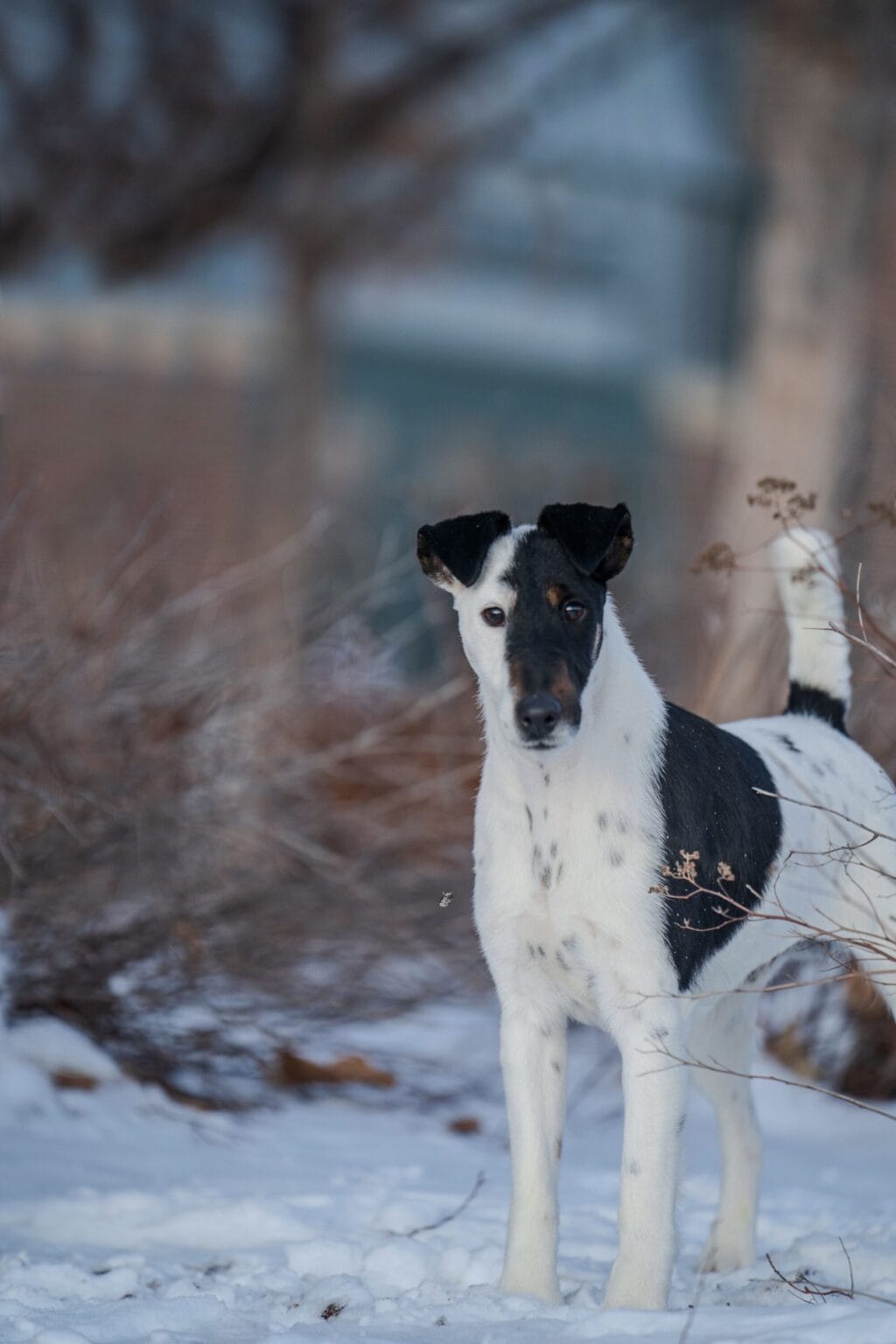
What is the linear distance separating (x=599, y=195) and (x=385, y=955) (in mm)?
11226

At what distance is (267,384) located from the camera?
1112 centimetres

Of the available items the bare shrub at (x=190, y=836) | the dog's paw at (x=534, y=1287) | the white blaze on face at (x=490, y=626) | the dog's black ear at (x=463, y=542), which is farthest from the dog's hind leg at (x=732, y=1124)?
the bare shrub at (x=190, y=836)

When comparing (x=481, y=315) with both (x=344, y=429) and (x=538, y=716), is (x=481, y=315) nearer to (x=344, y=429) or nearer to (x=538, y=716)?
(x=344, y=429)

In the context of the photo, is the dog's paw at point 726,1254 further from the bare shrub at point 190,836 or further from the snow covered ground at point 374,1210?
the bare shrub at point 190,836

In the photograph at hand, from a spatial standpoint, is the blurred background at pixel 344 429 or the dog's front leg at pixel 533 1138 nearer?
the dog's front leg at pixel 533 1138

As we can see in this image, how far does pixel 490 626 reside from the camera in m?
3.39

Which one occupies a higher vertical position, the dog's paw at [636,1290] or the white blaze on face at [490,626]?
the white blaze on face at [490,626]

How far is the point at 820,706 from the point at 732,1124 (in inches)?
46.7

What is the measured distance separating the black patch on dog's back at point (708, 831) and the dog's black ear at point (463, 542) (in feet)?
2.00

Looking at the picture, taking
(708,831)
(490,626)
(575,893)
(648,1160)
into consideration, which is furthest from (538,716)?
(648,1160)

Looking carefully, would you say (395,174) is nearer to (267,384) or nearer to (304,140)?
(304,140)

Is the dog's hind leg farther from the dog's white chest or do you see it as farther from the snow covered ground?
the dog's white chest

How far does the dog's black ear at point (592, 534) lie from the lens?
133 inches

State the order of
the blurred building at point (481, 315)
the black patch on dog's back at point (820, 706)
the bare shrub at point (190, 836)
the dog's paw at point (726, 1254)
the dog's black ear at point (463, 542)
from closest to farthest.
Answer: the dog's black ear at point (463, 542) < the dog's paw at point (726, 1254) < the black patch on dog's back at point (820, 706) < the bare shrub at point (190, 836) < the blurred building at point (481, 315)
